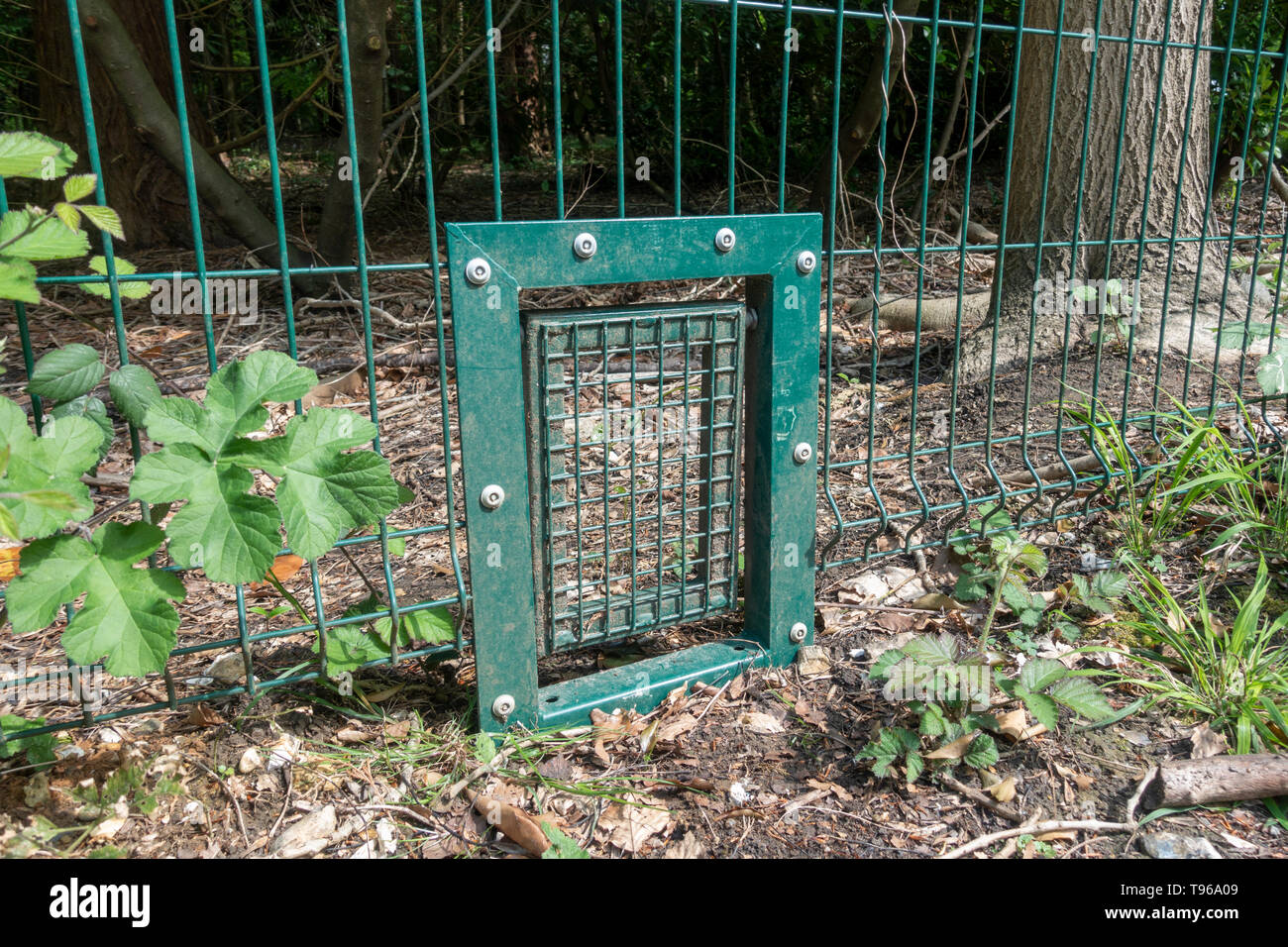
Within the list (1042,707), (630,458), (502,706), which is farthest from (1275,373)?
(502,706)

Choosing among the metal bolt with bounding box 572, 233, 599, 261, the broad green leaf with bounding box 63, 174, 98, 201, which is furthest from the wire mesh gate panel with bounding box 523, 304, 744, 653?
the broad green leaf with bounding box 63, 174, 98, 201

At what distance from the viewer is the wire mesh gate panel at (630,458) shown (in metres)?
2.23

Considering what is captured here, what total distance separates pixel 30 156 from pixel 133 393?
46 centimetres

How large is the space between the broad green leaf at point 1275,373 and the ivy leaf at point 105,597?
3.34m

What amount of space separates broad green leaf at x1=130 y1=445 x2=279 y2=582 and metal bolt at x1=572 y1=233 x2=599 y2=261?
0.82 metres

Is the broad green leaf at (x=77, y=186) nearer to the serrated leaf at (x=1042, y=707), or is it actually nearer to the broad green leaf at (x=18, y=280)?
the broad green leaf at (x=18, y=280)

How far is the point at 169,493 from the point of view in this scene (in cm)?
191

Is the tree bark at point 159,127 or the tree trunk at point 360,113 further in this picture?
the tree bark at point 159,127

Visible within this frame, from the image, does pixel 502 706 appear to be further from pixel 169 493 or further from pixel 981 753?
pixel 981 753

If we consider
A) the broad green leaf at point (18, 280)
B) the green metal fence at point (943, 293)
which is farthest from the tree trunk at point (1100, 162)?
the broad green leaf at point (18, 280)

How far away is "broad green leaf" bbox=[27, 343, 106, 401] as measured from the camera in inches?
78.0

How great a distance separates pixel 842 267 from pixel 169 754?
17.9 ft

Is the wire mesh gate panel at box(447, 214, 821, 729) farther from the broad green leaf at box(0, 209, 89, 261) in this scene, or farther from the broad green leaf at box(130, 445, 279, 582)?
the broad green leaf at box(0, 209, 89, 261)
